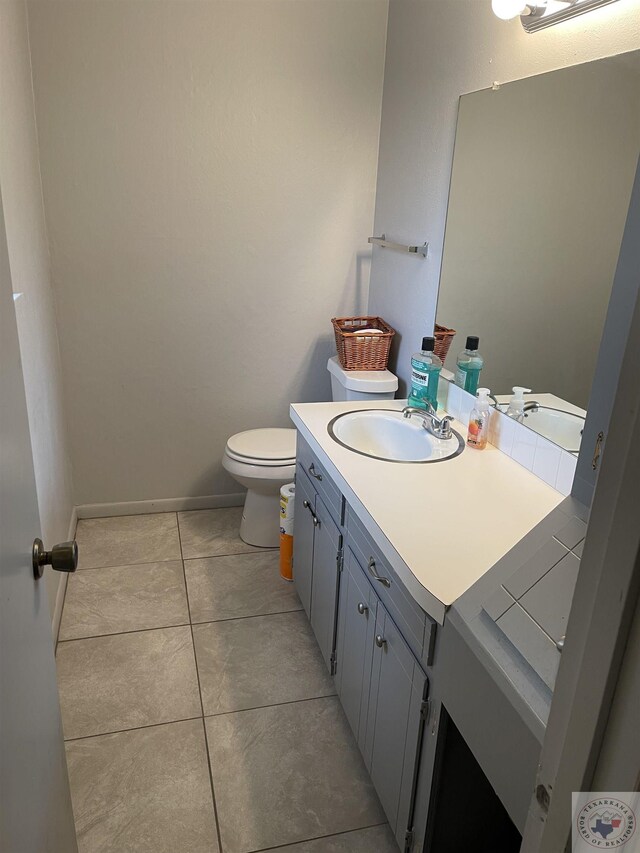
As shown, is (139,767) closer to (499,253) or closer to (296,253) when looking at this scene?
(499,253)

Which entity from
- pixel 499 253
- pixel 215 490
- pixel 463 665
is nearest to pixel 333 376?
pixel 215 490

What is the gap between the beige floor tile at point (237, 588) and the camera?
2498 mm

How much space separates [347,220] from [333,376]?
74 cm

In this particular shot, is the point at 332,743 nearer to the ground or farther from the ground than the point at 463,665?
nearer to the ground

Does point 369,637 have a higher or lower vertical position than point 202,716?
higher

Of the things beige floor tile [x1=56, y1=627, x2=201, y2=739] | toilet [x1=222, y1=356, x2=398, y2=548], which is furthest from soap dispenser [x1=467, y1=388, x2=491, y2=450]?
beige floor tile [x1=56, y1=627, x2=201, y2=739]

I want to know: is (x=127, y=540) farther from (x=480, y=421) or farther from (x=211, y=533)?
(x=480, y=421)

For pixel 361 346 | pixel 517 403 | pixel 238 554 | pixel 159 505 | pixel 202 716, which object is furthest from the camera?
pixel 159 505

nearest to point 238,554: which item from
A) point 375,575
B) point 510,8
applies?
point 375,575

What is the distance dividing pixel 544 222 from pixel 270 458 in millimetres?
1470

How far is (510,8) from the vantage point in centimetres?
164

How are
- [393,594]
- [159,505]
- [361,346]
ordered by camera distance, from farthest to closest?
[159,505]
[361,346]
[393,594]

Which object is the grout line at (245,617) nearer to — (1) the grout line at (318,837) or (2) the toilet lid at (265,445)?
(2) the toilet lid at (265,445)

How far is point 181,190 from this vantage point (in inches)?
109
